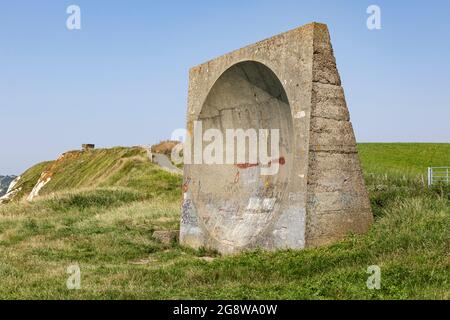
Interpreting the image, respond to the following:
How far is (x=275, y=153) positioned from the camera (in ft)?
39.1

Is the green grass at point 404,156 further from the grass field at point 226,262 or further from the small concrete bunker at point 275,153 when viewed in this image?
the grass field at point 226,262

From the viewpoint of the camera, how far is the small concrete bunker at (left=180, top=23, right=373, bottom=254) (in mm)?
9312

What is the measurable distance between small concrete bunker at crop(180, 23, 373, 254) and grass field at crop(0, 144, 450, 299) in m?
0.54

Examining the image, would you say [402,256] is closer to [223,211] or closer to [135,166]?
[223,211]

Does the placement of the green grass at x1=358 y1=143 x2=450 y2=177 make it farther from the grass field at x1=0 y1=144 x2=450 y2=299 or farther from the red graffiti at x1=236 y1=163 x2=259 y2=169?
the grass field at x1=0 y1=144 x2=450 y2=299

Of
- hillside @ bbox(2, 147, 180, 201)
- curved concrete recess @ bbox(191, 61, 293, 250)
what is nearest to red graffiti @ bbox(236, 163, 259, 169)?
curved concrete recess @ bbox(191, 61, 293, 250)

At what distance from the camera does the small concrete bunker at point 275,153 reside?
367 inches

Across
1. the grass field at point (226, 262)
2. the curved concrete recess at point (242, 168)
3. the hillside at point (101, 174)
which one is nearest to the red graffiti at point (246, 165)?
the curved concrete recess at point (242, 168)

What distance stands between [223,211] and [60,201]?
10.4 metres

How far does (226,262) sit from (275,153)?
11.1 ft

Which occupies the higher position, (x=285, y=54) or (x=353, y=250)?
(x=285, y=54)
